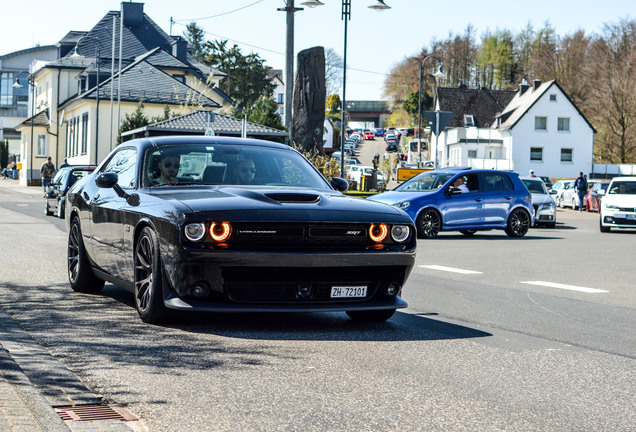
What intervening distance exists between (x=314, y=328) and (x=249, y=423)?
3.13 meters

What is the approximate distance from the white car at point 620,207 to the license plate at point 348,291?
20.6m

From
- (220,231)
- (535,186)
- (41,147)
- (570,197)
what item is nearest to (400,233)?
(220,231)

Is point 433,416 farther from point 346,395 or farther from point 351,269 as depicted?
point 351,269

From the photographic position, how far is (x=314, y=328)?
782 centimetres

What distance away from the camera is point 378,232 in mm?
7535

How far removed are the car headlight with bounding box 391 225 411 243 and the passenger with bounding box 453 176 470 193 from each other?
1514cm

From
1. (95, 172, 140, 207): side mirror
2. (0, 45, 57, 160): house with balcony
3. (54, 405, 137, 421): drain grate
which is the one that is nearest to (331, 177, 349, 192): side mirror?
(95, 172, 140, 207): side mirror

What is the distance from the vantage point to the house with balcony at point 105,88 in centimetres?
5888

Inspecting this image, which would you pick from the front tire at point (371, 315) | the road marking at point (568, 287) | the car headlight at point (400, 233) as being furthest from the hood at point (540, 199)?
the car headlight at point (400, 233)

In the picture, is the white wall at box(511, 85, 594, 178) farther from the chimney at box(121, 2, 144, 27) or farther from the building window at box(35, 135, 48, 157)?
the building window at box(35, 135, 48, 157)

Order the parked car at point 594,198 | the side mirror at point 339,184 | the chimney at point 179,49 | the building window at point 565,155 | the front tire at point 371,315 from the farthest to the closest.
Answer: the building window at point 565,155
the chimney at point 179,49
the parked car at point 594,198
the side mirror at point 339,184
the front tire at point 371,315

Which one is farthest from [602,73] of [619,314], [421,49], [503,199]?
[619,314]

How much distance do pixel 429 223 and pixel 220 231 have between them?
15.4 m

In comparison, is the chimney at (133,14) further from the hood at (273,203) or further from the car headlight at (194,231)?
the car headlight at (194,231)
